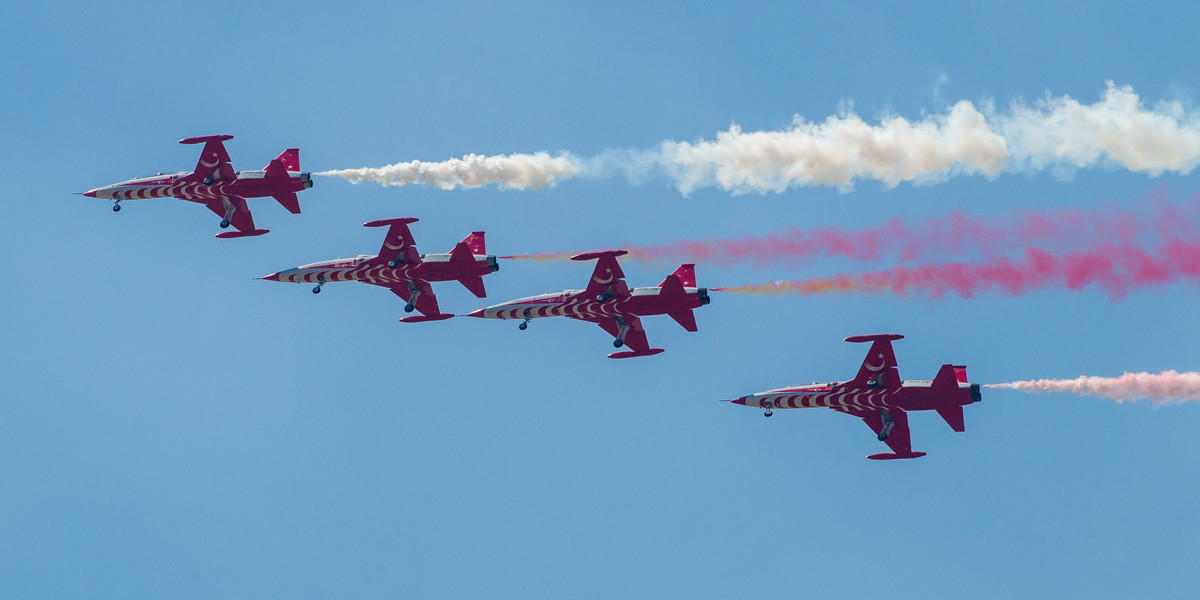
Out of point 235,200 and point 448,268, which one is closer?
point 448,268

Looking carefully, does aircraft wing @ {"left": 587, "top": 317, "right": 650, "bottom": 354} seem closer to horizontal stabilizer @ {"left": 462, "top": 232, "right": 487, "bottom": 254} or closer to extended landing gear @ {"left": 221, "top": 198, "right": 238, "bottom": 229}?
horizontal stabilizer @ {"left": 462, "top": 232, "right": 487, "bottom": 254}

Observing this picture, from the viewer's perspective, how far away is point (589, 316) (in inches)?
3091

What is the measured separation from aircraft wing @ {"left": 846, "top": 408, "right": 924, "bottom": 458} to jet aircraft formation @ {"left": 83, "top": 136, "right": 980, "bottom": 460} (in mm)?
39

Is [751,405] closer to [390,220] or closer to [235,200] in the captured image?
[390,220]

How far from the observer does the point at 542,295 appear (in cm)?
7925

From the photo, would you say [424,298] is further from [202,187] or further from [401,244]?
[202,187]

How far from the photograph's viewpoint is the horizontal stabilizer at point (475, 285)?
79.2 metres

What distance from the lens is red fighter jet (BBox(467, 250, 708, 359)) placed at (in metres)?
75.2

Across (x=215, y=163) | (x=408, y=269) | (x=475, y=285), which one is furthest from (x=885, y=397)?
(x=215, y=163)

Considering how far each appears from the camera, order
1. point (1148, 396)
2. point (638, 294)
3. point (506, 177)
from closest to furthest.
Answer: point (1148, 396) → point (638, 294) → point (506, 177)

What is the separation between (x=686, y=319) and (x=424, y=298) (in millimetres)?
11865

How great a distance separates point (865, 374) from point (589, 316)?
36.2 ft

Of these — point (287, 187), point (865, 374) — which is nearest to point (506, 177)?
point (287, 187)

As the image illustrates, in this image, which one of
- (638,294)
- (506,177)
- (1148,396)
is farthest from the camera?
(506,177)
